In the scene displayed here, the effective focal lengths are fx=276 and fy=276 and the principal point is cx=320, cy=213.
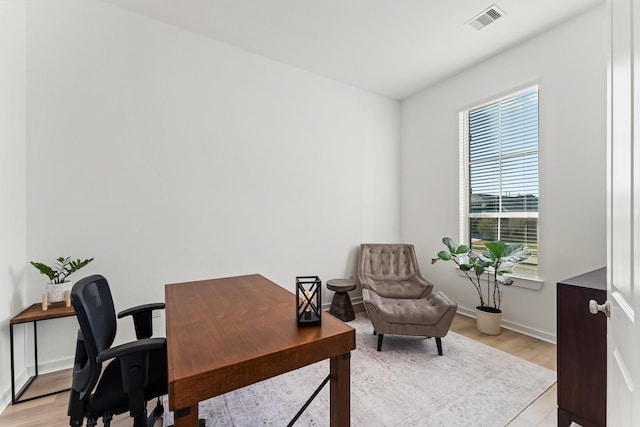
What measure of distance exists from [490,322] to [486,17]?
2.97 metres

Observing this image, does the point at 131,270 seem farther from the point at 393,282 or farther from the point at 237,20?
the point at 393,282

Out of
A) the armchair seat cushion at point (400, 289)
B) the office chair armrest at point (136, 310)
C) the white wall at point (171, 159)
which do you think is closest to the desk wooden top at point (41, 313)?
the white wall at point (171, 159)

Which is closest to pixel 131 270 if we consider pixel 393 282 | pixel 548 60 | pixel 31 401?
pixel 31 401

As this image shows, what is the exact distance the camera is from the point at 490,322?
2.90 m

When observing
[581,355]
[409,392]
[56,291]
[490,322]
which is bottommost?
[409,392]

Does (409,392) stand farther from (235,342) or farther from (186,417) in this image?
(186,417)

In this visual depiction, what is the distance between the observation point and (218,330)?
121 centimetres

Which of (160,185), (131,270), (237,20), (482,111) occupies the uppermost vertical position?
(237,20)

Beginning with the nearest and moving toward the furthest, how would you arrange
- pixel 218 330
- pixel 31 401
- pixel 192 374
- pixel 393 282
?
1. pixel 192 374
2. pixel 218 330
3. pixel 31 401
4. pixel 393 282

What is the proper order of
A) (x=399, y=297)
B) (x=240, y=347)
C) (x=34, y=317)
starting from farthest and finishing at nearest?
(x=399, y=297), (x=34, y=317), (x=240, y=347)

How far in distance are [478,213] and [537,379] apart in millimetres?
1853

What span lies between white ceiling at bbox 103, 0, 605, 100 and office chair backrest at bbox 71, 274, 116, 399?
241 centimetres

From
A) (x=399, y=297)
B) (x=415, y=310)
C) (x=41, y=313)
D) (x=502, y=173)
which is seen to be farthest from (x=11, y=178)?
(x=502, y=173)

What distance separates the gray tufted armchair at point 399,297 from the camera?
248cm
